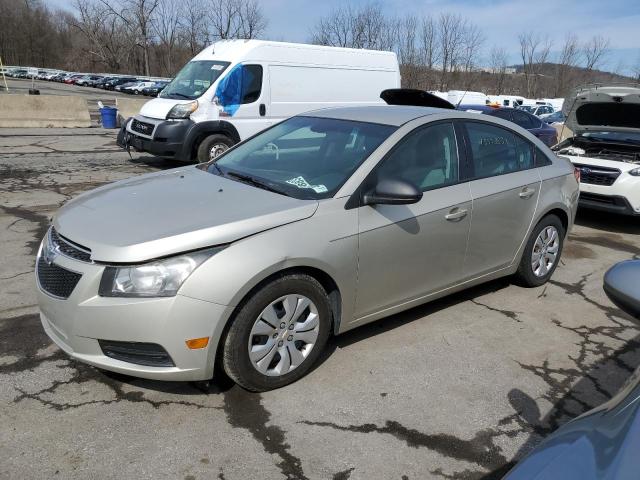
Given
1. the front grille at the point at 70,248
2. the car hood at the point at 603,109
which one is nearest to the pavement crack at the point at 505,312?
the front grille at the point at 70,248

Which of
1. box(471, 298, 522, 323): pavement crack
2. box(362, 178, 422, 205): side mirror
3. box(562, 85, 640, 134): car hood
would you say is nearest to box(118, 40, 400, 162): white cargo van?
box(562, 85, 640, 134): car hood

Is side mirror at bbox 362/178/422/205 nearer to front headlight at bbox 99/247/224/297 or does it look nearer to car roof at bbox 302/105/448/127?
car roof at bbox 302/105/448/127

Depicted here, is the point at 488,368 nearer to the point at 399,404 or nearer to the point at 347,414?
the point at 399,404

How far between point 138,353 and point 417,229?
6.38 ft

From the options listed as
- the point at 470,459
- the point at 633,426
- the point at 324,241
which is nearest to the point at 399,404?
the point at 470,459

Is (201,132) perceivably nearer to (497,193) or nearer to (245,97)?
(245,97)

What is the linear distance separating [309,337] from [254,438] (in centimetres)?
70

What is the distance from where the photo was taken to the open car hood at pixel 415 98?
5.54 metres

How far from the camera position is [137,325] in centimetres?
267

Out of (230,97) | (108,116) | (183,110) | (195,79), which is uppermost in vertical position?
(195,79)

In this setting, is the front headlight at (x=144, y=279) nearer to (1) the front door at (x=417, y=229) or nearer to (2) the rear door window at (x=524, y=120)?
(1) the front door at (x=417, y=229)

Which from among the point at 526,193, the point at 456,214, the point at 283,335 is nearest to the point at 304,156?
the point at 456,214

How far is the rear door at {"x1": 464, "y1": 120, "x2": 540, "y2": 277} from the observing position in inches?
161

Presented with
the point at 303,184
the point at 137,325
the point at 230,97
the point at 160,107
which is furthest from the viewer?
the point at 160,107
